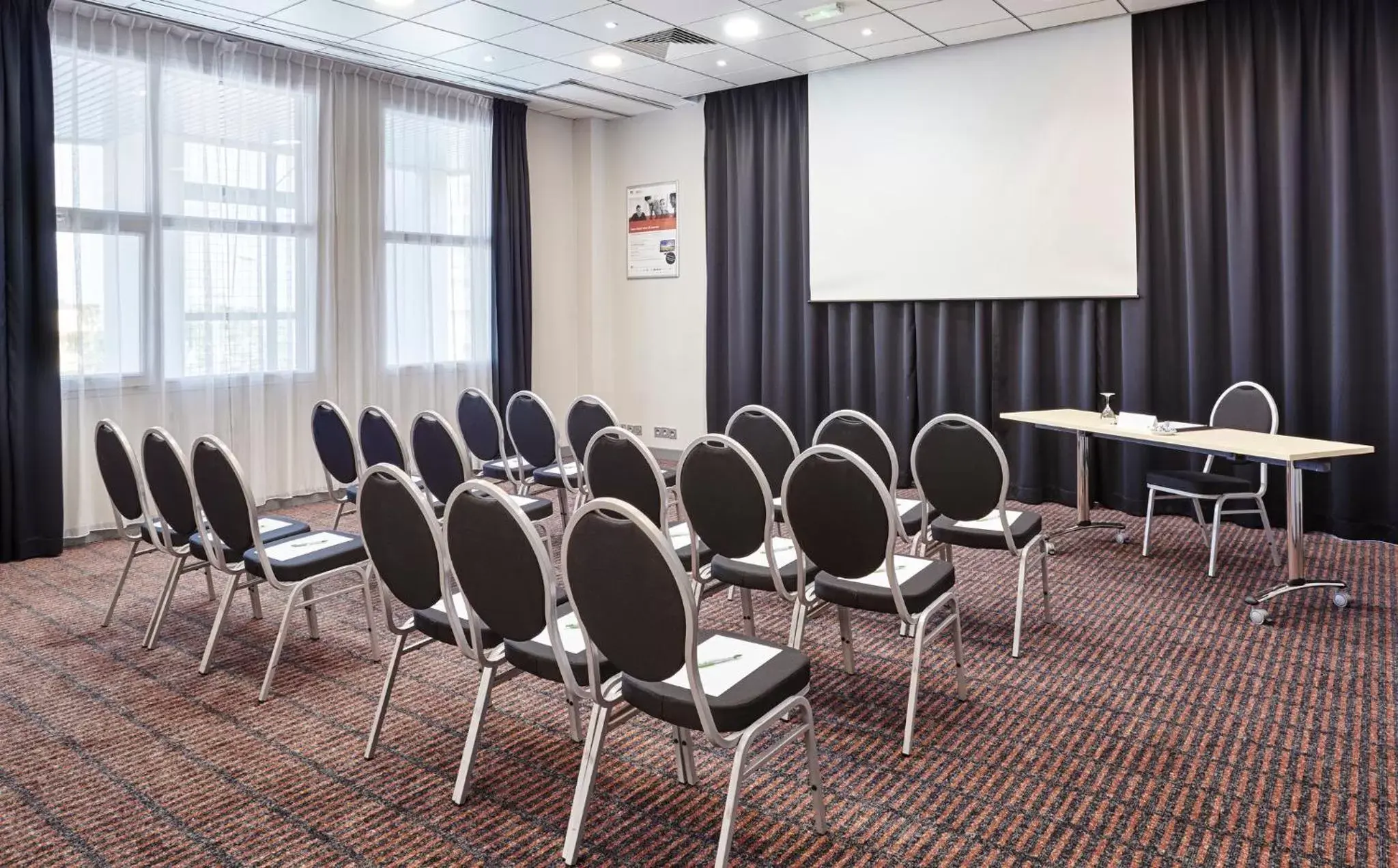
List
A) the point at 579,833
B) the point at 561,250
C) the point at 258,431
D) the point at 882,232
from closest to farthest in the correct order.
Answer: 1. the point at 579,833
2. the point at 258,431
3. the point at 882,232
4. the point at 561,250

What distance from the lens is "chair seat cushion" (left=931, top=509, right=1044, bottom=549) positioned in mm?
3740

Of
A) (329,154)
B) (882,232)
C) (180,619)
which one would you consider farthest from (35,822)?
(882,232)

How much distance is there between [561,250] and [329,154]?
245 cm

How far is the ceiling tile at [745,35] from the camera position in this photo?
227 inches

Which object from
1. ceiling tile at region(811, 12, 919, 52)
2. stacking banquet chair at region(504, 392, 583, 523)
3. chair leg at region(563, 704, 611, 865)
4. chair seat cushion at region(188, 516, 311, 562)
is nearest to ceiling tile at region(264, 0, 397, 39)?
stacking banquet chair at region(504, 392, 583, 523)

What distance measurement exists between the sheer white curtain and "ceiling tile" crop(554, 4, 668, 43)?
199cm

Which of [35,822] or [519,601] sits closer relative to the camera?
[519,601]

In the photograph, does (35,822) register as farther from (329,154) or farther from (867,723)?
(329,154)

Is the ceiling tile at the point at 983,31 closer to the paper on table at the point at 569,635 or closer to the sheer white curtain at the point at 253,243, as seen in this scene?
the sheer white curtain at the point at 253,243

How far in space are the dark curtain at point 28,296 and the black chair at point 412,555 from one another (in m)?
3.80

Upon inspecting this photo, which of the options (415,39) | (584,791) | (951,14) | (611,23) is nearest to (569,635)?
(584,791)

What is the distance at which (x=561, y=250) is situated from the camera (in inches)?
345

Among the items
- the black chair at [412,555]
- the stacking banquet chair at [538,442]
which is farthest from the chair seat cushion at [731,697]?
the stacking banquet chair at [538,442]

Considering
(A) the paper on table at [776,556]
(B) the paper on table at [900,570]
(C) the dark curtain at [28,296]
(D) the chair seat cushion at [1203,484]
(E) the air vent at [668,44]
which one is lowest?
(B) the paper on table at [900,570]
